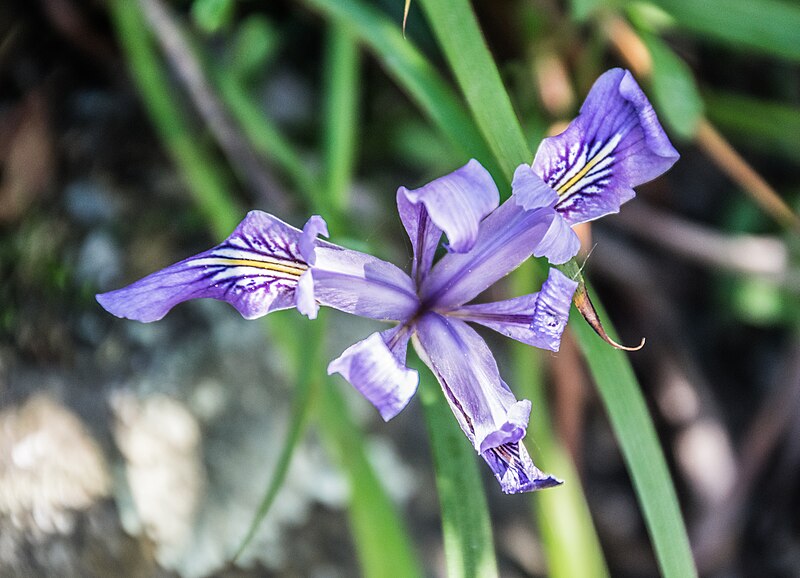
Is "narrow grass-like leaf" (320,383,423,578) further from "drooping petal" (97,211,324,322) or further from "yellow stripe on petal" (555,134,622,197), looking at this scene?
"yellow stripe on petal" (555,134,622,197)

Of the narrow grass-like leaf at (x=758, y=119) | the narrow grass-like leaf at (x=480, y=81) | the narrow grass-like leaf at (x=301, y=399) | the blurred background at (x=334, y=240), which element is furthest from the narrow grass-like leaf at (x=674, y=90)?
the narrow grass-like leaf at (x=301, y=399)

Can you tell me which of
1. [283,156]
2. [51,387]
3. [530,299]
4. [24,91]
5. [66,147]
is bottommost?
[530,299]

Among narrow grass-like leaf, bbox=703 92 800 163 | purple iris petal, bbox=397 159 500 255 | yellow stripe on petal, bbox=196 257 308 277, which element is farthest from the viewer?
narrow grass-like leaf, bbox=703 92 800 163

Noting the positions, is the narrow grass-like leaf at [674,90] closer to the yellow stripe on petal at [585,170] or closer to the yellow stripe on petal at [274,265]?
the yellow stripe on petal at [585,170]

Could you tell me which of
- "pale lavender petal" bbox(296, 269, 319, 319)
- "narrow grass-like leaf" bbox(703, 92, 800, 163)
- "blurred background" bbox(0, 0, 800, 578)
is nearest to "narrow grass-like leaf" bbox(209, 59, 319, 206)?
"blurred background" bbox(0, 0, 800, 578)

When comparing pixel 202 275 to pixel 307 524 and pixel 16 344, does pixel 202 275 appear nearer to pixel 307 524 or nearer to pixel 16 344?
pixel 16 344

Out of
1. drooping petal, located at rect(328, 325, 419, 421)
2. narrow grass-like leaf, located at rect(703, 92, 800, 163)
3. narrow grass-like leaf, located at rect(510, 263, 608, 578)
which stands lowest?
narrow grass-like leaf, located at rect(510, 263, 608, 578)

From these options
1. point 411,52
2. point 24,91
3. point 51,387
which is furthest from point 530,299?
point 24,91
